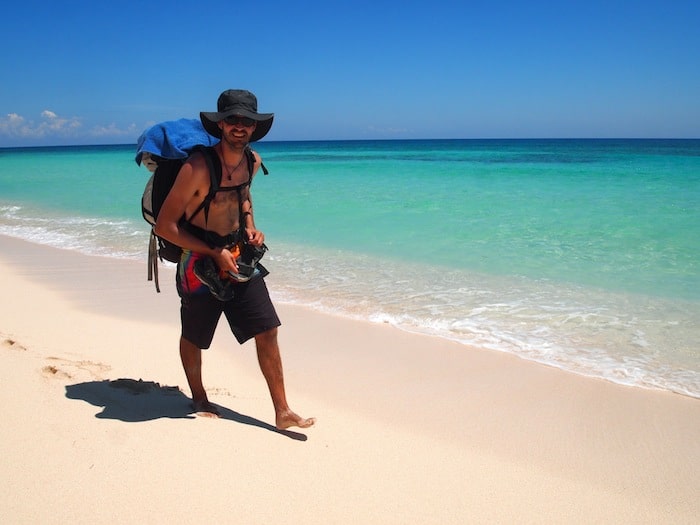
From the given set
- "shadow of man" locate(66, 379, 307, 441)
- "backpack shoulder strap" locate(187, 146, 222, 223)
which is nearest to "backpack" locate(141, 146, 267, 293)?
"backpack shoulder strap" locate(187, 146, 222, 223)

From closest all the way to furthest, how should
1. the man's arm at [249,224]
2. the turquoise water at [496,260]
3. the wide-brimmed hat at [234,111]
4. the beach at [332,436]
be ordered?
the beach at [332,436] → the wide-brimmed hat at [234,111] → the man's arm at [249,224] → the turquoise water at [496,260]

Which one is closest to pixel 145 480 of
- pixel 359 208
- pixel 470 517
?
pixel 470 517

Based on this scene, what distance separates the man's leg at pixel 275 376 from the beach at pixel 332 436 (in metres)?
0.07

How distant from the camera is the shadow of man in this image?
268 centimetres

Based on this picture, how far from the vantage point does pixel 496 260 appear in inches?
294

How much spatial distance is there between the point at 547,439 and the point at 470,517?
990mm

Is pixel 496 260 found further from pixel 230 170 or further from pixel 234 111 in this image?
pixel 234 111

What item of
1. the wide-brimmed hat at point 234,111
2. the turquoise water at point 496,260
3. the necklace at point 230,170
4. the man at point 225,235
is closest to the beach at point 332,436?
→ the man at point 225,235

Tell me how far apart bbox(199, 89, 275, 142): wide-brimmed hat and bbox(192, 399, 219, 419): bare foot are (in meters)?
1.33

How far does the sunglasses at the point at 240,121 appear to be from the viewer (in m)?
2.48

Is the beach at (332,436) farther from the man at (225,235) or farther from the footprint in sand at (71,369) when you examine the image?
the man at (225,235)

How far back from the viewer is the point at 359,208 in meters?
13.1

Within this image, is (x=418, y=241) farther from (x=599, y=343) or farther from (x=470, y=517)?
(x=470, y=517)

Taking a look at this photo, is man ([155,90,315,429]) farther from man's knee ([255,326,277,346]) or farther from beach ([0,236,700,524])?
beach ([0,236,700,524])
